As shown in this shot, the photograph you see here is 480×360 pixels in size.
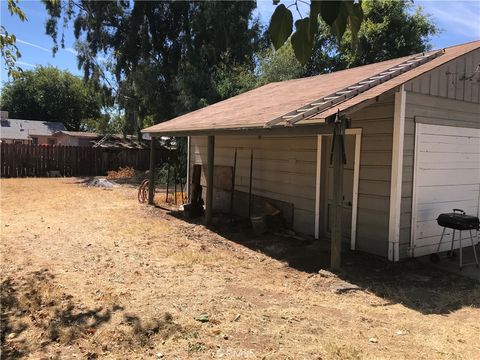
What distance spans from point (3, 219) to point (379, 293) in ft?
29.8

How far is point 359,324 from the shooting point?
4551 mm

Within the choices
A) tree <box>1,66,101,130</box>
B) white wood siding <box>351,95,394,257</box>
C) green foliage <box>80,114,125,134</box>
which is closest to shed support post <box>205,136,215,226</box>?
white wood siding <box>351,95,394,257</box>

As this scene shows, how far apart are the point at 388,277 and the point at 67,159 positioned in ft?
73.8

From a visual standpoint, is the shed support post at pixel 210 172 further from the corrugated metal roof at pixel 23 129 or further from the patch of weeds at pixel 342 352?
the corrugated metal roof at pixel 23 129

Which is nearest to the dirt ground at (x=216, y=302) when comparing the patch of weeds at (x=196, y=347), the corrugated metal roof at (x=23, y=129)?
the patch of weeds at (x=196, y=347)

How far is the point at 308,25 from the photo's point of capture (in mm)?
1490

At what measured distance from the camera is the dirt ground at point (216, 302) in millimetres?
3914

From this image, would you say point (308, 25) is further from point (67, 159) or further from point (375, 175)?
point (67, 159)

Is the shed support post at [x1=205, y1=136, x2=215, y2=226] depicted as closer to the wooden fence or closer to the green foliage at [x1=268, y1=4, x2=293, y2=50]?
the green foliage at [x1=268, y1=4, x2=293, y2=50]

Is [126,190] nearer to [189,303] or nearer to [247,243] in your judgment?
[247,243]

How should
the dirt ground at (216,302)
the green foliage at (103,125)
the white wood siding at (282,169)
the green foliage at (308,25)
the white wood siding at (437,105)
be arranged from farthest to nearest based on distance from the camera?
the green foliage at (103,125), the white wood siding at (282,169), the white wood siding at (437,105), the dirt ground at (216,302), the green foliage at (308,25)

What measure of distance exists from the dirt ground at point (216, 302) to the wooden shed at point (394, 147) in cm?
64

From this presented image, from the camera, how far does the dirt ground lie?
3914 millimetres

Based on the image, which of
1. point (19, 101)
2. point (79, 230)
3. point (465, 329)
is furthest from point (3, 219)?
point (19, 101)
